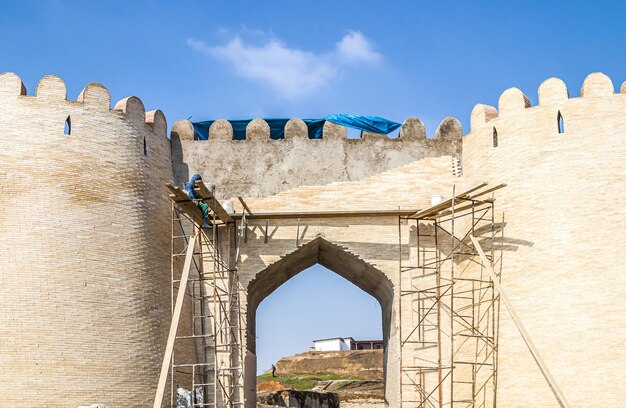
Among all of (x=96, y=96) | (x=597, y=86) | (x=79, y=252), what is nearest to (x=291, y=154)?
(x=96, y=96)

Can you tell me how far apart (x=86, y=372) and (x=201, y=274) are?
9.38 feet

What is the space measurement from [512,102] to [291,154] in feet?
12.9

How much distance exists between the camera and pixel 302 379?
35.5m

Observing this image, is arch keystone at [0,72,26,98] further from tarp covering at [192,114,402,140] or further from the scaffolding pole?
the scaffolding pole

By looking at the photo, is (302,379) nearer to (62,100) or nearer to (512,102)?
(512,102)

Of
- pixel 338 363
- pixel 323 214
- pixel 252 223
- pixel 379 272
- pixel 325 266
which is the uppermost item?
pixel 323 214

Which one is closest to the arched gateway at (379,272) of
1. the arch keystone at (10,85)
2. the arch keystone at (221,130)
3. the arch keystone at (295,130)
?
the arch keystone at (295,130)

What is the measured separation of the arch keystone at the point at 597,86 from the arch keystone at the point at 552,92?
0.30 m

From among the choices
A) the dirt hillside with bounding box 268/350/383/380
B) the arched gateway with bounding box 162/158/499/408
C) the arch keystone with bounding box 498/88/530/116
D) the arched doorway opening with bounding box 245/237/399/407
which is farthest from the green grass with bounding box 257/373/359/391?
the arch keystone with bounding box 498/88/530/116

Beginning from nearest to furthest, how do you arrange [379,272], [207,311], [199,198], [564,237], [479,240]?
1. [564,237]
2. [199,198]
3. [479,240]
4. [207,311]
5. [379,272]

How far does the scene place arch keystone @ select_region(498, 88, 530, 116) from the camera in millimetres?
15367

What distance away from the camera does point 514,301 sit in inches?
567

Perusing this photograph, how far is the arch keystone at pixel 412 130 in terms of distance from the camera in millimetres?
16578

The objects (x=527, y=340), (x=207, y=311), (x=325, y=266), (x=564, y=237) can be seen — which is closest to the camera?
(x=527, y=340)
